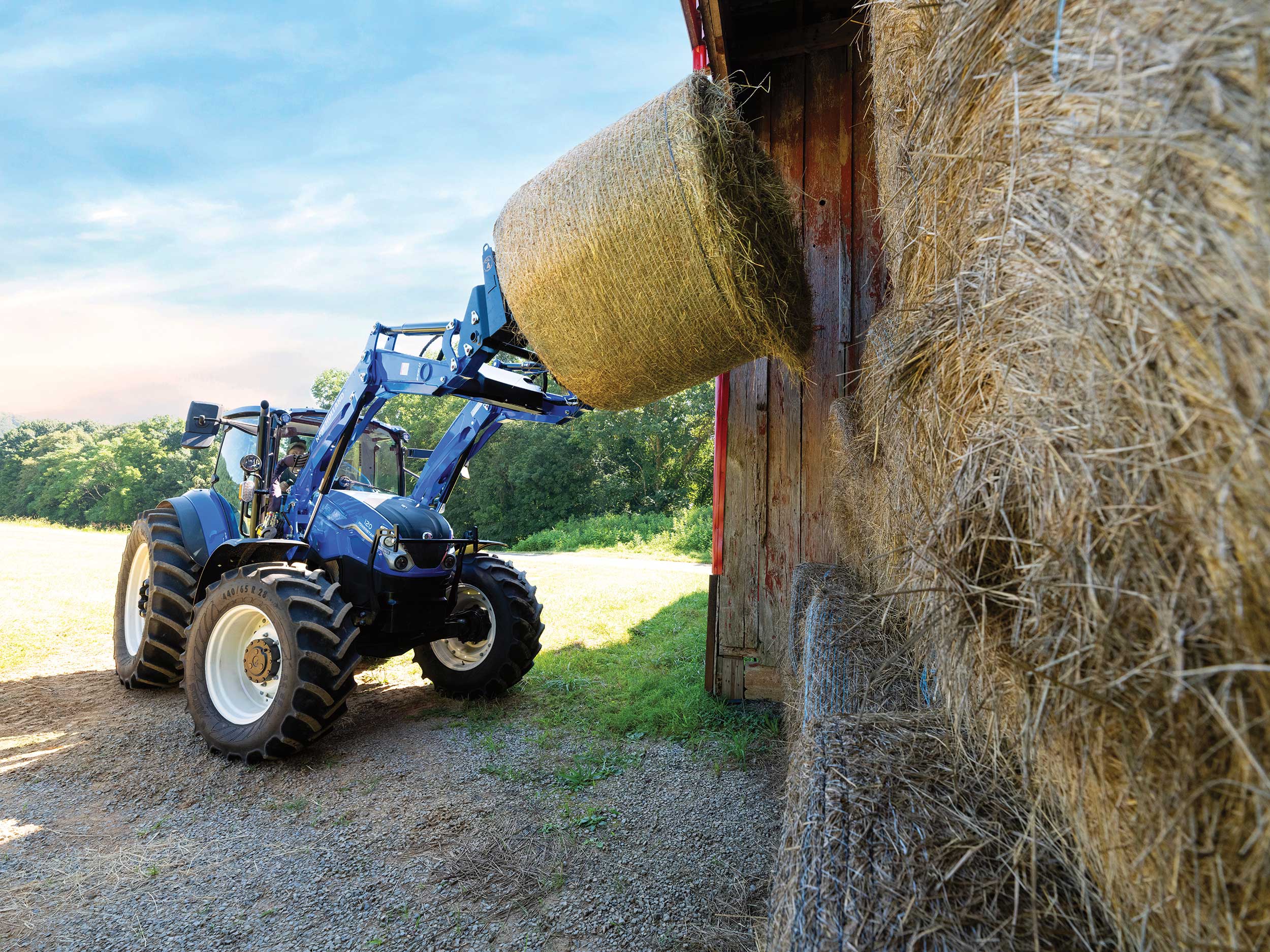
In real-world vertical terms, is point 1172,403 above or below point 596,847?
above

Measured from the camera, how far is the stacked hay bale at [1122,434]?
53cm

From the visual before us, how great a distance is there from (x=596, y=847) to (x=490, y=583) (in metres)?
2.21

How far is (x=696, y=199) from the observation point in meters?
2.20

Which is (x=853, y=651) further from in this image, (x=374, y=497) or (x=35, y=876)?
(x=374, y=497)

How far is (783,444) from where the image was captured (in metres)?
4.26

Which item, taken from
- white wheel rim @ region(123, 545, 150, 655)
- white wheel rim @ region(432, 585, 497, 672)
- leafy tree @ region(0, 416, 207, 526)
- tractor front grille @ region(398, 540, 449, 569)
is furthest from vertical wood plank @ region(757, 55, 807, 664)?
leafy tree @ region(0, 416, 207, 526)

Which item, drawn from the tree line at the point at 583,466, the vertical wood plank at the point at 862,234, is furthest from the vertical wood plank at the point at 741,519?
the tree line at the point at 583,466

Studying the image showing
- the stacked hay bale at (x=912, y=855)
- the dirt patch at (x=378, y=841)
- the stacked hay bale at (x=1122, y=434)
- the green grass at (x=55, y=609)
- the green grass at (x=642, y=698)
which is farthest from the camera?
the green grass at (x=55, y=609)

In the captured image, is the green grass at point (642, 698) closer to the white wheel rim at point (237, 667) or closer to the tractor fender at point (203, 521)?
the white wheel rim at point (237, 667)

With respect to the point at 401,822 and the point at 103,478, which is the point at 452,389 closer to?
the point at 401,822

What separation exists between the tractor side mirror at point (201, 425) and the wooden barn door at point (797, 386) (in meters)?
3.60

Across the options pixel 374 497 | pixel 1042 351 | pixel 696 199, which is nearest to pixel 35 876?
pixel 374 497

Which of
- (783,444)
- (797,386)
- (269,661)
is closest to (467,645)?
(269,661)

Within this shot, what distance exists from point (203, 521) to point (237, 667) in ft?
4.70
